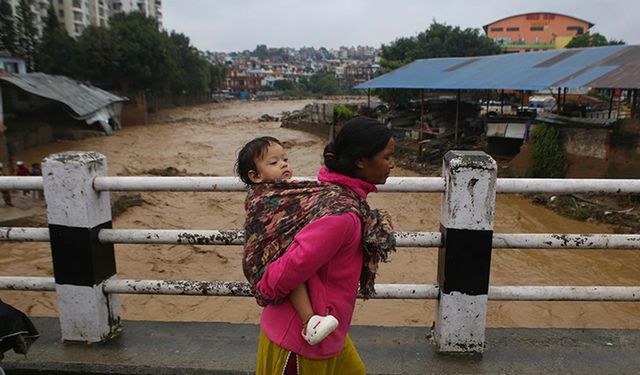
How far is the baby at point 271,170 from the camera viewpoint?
143cm

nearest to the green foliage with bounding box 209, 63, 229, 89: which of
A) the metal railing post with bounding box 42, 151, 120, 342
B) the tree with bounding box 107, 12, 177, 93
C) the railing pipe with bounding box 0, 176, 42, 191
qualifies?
the tree with bounding box 107, 12, 177, 93

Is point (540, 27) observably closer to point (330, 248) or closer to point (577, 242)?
point (577, 242)

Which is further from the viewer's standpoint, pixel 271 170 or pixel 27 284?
pixel 27 284

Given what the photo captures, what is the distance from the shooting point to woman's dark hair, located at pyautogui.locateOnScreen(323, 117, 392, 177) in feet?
4.72

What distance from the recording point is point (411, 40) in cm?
4053

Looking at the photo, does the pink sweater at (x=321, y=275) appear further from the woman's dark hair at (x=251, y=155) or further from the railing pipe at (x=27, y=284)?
the railing pipe at (x=27, y=284)

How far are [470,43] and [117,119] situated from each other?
28.5 metres

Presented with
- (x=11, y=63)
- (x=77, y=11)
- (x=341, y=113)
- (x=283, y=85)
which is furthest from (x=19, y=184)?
(x=283, y=85)

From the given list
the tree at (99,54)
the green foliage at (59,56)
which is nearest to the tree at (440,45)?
the tree at (99,54)

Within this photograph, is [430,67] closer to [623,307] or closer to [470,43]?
[623,307]

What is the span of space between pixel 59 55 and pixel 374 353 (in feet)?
128

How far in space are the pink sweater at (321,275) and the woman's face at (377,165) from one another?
1.1 inches

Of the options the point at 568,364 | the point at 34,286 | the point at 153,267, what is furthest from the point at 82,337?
the point at 153,267

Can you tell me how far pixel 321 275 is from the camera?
1.47 metres
